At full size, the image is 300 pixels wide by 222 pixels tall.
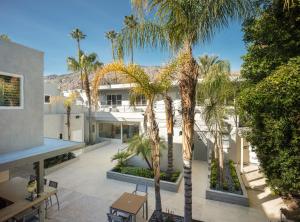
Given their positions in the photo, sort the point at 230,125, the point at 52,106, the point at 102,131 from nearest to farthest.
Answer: the point at 230,125 < the point at 52,106 < the point at 102,131

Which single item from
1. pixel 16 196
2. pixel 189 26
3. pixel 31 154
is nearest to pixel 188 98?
pixel 189 26

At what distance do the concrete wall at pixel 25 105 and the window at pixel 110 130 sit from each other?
46.0 feet

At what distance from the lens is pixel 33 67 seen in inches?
288

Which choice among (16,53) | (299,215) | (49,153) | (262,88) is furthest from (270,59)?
(16,53)

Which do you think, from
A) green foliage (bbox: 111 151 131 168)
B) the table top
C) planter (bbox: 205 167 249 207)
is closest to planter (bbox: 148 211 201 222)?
the table top

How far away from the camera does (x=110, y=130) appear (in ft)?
72.2

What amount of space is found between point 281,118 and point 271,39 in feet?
10.8

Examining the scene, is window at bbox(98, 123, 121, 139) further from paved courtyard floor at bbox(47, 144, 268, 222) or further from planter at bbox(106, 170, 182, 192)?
planter at bbox(106, 170, 182, 192)

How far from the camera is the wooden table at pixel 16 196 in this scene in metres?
5.62

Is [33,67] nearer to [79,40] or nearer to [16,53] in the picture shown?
[16,53]

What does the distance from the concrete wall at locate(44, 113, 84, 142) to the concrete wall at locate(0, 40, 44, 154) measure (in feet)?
31.5

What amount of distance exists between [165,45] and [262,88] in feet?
11.8

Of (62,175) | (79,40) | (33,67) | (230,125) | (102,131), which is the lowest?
(62,175)

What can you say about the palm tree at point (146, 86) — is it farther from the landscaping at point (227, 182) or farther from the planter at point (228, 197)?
the landscaping at point (227, 182)
